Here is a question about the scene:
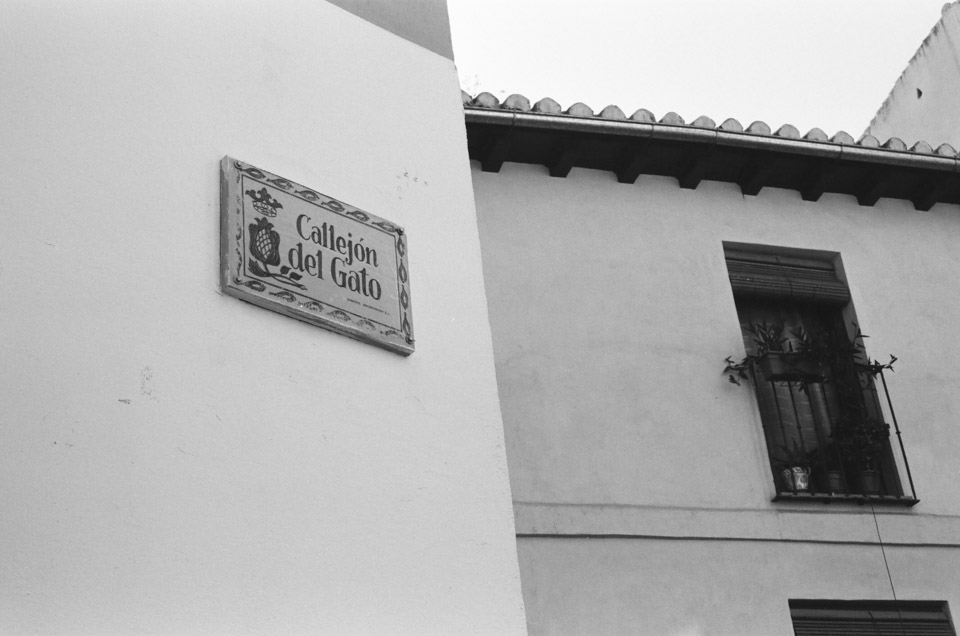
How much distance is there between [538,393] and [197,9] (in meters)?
2.92

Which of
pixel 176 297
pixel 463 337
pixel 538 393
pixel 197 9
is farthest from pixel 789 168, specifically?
pixel 176 297

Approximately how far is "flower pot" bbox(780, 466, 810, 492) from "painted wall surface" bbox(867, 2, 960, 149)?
11.9 ft

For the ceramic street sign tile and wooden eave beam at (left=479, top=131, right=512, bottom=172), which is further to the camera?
wooden eave beam at (left=479, top=131, right=512, bottom=172)

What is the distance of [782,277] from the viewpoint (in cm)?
692

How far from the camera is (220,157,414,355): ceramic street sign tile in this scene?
3.23m

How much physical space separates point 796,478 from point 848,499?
0.29 metres

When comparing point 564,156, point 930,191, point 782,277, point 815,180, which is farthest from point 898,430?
point 564,156

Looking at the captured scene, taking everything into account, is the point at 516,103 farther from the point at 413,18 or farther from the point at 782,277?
the point at 413,18

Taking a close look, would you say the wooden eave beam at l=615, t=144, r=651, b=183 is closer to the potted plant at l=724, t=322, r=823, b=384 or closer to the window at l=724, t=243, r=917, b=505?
the window at l=724, t=243, r=917, b=505

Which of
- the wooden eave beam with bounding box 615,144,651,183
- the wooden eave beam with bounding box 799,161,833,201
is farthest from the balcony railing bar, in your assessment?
the wooden eave beam with bounding box 615,144,651,183

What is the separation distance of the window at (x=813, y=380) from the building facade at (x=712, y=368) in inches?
0.6

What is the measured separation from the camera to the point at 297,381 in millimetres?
3217

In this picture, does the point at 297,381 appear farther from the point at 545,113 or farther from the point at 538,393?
the point at 545,113

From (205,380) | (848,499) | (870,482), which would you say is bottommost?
(205,380)
